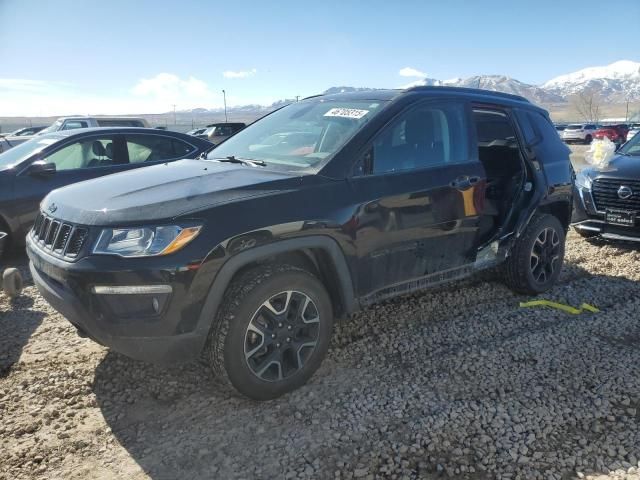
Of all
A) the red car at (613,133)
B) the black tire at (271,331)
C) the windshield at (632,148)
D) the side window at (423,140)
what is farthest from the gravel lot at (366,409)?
the red car at (613,133)

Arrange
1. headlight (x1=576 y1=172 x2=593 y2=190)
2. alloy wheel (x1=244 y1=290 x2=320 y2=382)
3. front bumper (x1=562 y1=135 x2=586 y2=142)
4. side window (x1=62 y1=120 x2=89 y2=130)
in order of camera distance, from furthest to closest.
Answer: front bumper (x1=562 y1=135 x2=586 y2=142)
side window (x1=62 y1=120 x2=89 y2=130)
headlight (x1=576 y1=172 x2=593 y2=190)
alloy wheel (x1=244 y1=290 x2=320 y2=382)

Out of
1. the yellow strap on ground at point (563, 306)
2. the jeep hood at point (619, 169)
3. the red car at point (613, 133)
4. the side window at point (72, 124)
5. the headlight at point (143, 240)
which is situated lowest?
the yellow strap on ground at point (563, 306)

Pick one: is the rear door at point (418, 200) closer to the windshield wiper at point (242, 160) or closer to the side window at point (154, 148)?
the windshield wiper at point (242, 160)

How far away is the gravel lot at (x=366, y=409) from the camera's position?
259cm

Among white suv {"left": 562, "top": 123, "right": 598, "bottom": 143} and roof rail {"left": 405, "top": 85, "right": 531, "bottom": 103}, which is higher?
roof rail {"left": 405, "top": 85, "right": 531, "bottom": 103}

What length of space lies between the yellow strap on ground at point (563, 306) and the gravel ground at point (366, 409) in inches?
9.2

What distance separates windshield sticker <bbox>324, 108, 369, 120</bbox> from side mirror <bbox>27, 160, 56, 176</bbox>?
3.74 m

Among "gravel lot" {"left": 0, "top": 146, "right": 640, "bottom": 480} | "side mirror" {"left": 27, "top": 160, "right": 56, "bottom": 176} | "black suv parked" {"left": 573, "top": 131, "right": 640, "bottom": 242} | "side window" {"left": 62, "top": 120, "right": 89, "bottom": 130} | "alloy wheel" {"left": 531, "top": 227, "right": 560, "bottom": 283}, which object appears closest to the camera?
"gravel lot" {"left": 0, "top": 146, "right": 640, "bottom": 480}

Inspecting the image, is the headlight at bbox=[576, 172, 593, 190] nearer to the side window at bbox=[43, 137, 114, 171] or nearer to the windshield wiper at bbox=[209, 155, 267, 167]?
the windshield wiper at bbox=[209, 155, 267, 167]

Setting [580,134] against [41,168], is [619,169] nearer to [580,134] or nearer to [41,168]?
[41,168]

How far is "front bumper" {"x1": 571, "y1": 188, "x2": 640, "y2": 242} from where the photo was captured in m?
6.17

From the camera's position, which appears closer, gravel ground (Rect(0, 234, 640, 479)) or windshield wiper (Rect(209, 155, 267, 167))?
gravel ground (Rect(0, 234, 640, 479))

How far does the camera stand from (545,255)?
4883 millimetres

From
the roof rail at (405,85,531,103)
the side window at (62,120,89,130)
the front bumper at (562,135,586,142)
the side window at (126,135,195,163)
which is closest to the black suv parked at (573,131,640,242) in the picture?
the roof rail at (405,85,531,103)
